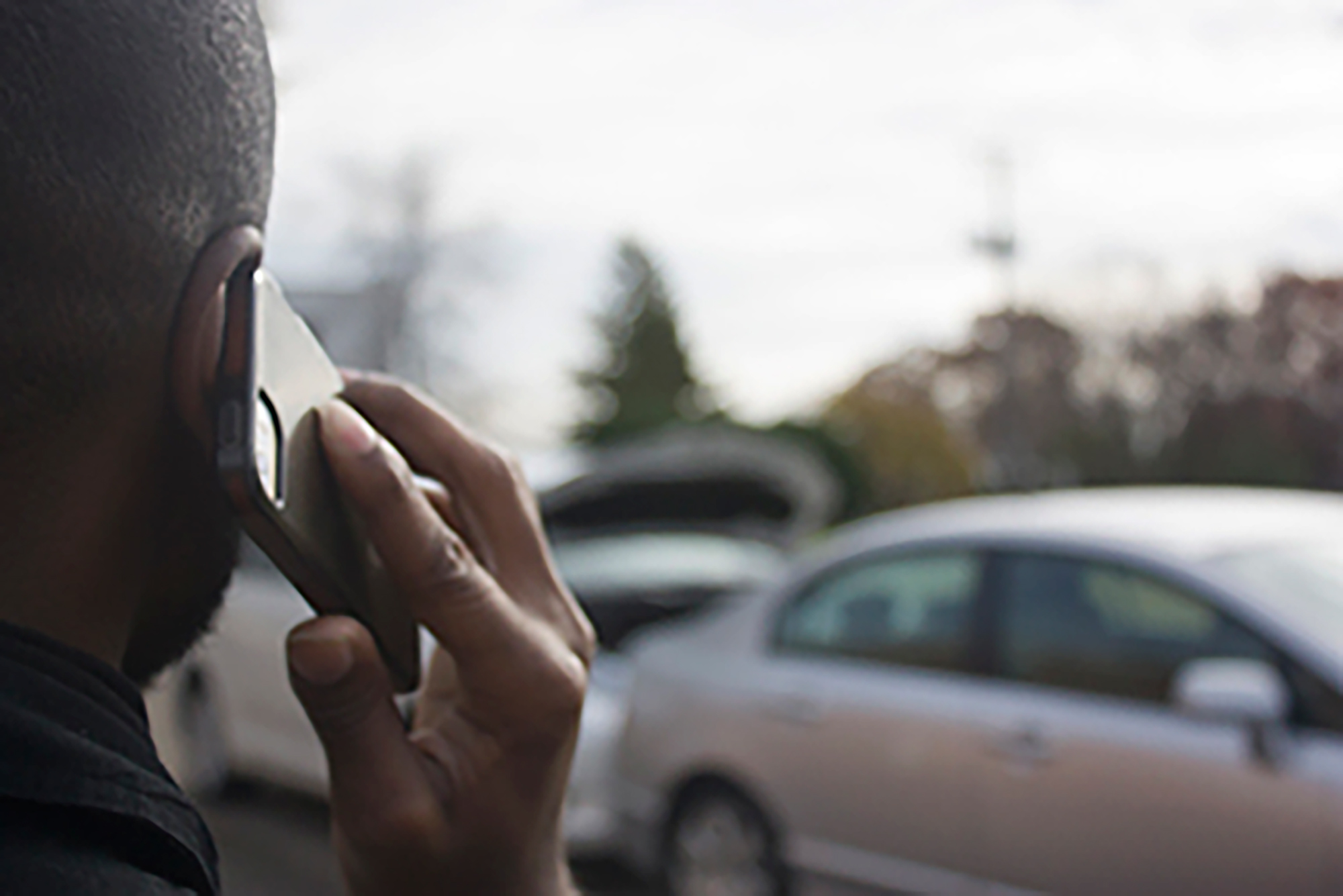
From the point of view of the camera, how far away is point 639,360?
52250 millimetres

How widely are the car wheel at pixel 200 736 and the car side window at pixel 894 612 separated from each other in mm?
4053

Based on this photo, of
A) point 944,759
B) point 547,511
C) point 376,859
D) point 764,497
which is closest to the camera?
point 376,859

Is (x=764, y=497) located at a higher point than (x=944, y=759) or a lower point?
lower

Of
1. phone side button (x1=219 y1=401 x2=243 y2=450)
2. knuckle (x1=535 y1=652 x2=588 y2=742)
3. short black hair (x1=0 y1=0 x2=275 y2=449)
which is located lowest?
knuckle (x1=535 y1=652 x2=588 y2=742)

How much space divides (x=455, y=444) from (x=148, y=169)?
36cm

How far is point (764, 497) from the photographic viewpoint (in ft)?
31.0

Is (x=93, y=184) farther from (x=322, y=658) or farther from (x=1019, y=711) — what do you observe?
(x=1019, y=711)

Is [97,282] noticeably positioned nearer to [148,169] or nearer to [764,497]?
[148,169]

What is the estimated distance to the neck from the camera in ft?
2.44

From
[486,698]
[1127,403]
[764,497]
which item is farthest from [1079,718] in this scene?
[1127,403]

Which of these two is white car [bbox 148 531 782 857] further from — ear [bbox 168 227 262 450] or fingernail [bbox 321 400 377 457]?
ear [bbox 168 227 262 450]

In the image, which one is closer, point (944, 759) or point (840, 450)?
point (944, 759)

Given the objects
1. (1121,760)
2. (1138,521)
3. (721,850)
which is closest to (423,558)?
(1121,760)

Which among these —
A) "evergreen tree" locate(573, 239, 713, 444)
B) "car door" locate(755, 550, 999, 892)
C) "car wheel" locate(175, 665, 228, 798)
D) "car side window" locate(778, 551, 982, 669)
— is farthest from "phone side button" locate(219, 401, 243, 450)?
"evergreen tree" locate(573, 239, 713, 444)
